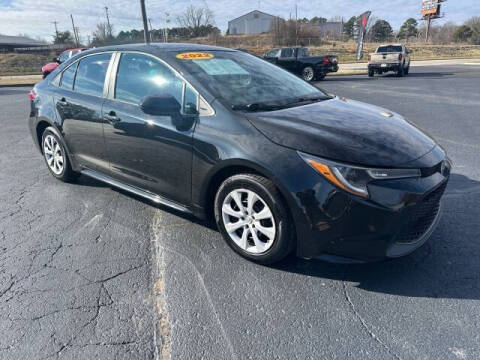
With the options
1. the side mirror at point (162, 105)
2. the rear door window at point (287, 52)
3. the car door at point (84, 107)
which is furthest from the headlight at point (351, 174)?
the rear door window at point (287, 52)

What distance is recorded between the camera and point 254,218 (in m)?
2.81

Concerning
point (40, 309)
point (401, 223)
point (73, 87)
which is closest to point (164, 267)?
point (40, 309)

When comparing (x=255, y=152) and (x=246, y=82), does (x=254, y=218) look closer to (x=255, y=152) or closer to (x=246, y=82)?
(x=255, y=152)

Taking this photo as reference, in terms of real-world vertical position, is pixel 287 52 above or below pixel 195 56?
below

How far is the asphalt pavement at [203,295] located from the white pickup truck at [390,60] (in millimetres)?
18313

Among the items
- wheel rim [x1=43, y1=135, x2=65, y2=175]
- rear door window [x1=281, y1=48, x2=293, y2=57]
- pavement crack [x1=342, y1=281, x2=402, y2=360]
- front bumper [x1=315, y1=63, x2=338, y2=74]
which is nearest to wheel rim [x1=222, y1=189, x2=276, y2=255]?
pavement crack [x1=342, y1=281, x2=402, y2=360]

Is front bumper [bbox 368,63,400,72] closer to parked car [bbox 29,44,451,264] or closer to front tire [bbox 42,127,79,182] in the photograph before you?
parked car [bbox 29,44,451,264]

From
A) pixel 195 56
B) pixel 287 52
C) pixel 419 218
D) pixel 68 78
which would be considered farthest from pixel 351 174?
pixel 287 52

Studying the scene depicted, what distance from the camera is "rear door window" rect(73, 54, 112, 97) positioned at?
3.85 metres

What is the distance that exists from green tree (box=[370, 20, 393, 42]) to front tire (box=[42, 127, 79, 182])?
81007mm

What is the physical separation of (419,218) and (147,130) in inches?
89.3

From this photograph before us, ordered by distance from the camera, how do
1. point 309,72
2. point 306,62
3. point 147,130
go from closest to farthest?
point 147,130, point 306,62, point 309,72

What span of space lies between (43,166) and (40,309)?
361 centimetres

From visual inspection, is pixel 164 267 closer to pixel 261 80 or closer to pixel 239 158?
pixel 239 158
